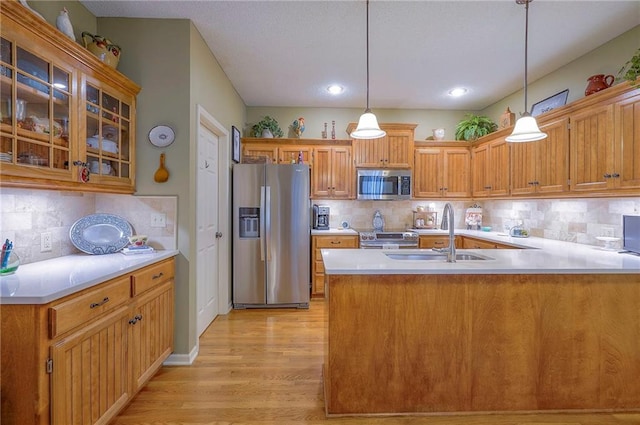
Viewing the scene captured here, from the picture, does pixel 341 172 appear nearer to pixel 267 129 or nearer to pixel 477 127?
pixel 267 129

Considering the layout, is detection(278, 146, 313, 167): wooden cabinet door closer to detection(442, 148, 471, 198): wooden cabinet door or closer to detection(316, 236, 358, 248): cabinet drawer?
detection(316, 236, 358, 248): cabinet drawer

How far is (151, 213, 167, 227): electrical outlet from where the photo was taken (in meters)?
2.42

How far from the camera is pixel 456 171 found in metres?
4.56

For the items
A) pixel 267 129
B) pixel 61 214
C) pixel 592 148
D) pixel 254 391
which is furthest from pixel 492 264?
pixel 267 129

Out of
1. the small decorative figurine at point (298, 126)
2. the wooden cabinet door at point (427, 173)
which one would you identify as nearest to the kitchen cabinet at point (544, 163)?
the wooden cabinet door at point (427, 173)

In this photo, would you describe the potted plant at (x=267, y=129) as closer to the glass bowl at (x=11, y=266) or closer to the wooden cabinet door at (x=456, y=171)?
the wooden cabinet door at (x=456, y=171)

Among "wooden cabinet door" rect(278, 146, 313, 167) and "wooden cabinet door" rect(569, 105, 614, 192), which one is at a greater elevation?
"wooden cabinet door" rect(278, 146, 313, 167)

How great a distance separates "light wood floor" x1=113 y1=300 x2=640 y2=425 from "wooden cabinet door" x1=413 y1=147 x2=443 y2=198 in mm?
2634

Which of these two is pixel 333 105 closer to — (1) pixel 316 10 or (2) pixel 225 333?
(1) pixel 316 10

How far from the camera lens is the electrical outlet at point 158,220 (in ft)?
7.95

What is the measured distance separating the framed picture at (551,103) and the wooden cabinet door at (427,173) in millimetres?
1275

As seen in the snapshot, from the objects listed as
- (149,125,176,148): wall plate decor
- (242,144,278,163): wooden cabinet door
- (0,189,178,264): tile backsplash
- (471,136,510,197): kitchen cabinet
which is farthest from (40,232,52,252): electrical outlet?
(471,136,510,197): kitchen cabinet

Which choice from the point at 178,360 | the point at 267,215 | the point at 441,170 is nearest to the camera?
the point at 178,360

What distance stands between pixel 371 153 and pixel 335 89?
1.02 meters
